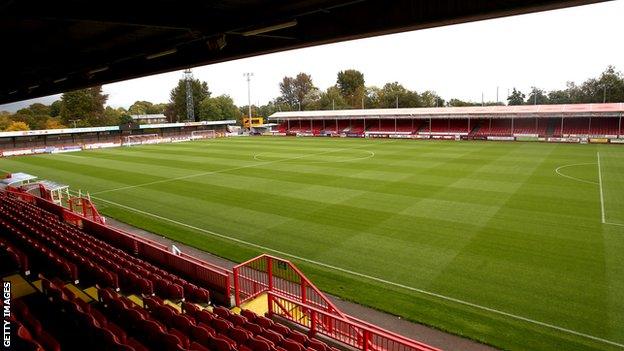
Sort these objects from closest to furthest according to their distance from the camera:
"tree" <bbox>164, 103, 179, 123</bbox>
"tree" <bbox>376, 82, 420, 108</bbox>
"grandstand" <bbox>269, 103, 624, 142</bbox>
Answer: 1. "grandstand" <bbox>269, 103, 624, 142</bbox>
2. "tree" <bbox>376, 82, 420, 108</bbox>
3. "tree" <bbox>164, 103, 179, 123</bbox>

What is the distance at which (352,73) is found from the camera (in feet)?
386

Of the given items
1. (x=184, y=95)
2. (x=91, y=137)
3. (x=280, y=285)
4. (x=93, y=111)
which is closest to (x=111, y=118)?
(x=93, y=111)

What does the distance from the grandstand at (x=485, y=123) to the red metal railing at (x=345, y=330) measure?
44384 mm

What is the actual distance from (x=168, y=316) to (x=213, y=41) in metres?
5.47

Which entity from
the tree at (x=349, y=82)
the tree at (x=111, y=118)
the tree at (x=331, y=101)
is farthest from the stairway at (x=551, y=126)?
the tree at (x=111, y=118)

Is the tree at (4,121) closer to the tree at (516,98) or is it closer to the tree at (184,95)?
the tree at (184,95)

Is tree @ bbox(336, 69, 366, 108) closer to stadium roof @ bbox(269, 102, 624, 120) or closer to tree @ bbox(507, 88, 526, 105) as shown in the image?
tree @ bbox(507, 88, 526, 105)

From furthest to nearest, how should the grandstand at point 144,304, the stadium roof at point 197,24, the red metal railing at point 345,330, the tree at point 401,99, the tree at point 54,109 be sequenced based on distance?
1. the tree at point 54,109
2. the tree at point 401,99
3. the red metal railing at point 345,330
4. the stadium roof at point 197,24
5. the grandstand at point 144,304

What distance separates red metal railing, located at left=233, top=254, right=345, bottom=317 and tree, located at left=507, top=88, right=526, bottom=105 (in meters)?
114

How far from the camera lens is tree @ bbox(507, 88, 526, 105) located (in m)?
107

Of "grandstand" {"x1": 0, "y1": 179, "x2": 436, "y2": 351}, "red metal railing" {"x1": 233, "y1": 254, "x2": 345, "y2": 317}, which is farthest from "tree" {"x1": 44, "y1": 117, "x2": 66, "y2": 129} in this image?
"red metal railing" {"x1": 233, "y1": 254, "x2": 345, "y2": 317}

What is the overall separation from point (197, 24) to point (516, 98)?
117931 millimetres

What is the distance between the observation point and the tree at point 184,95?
10321 centimetres

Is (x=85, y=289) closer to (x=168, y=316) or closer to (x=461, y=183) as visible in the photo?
(x=168, y=316)
